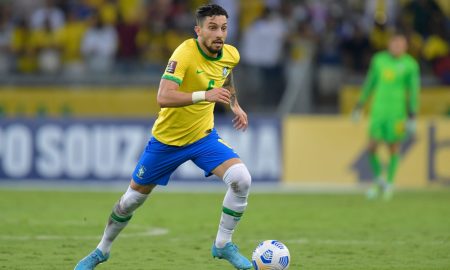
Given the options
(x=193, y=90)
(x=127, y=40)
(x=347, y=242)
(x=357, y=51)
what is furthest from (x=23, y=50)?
(x=193, y=90)

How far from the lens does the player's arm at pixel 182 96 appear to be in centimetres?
870

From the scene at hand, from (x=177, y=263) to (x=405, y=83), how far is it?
842cm

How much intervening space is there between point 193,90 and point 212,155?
0.61 m

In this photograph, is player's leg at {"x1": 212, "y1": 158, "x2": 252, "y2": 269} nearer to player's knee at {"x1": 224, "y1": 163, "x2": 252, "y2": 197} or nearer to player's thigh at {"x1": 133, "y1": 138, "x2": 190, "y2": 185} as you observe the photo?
player's knee at {"x1": 224, "y1": 163, "x2": 252, "y2": 197}

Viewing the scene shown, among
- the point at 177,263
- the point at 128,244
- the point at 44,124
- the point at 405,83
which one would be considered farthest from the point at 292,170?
the point at 177,263

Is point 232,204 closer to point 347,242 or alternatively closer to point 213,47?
point 213,47

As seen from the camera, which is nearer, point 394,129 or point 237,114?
point 237,114

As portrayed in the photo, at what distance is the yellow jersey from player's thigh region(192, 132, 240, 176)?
4.4 inches

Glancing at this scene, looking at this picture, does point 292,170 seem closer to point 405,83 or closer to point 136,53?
point 405,83

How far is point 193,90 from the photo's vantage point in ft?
30.9

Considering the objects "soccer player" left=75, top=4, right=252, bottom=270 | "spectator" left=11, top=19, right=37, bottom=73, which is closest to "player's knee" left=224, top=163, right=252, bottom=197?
"soccer player" left=75, top=4, right=252, bottom=270

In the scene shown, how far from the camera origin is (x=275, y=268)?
907cm

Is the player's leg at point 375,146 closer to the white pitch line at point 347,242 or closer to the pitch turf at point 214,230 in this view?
the pitch turf at point 214,230

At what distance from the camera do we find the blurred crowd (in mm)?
21922
